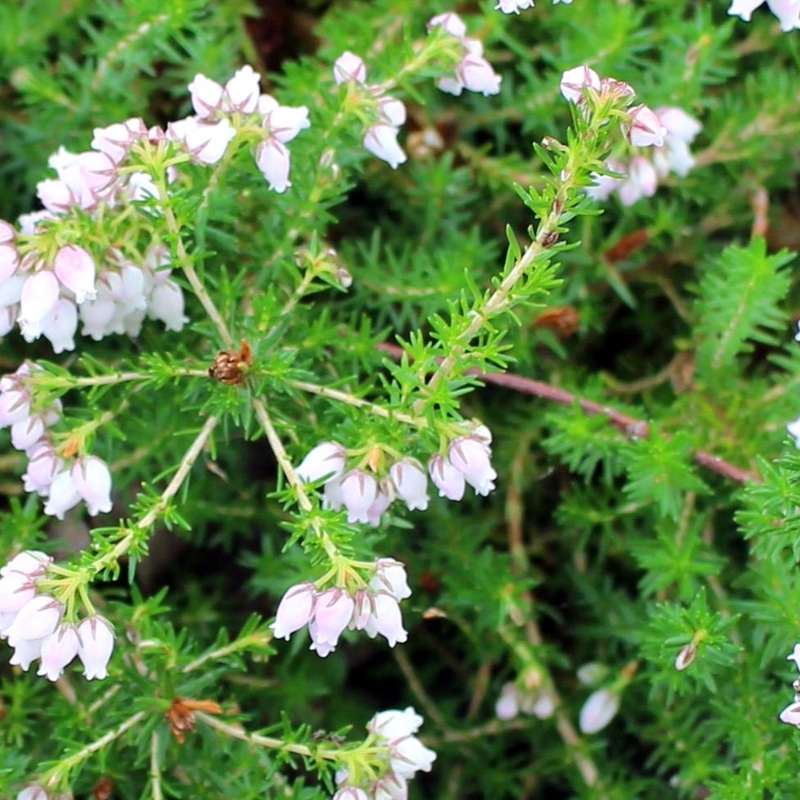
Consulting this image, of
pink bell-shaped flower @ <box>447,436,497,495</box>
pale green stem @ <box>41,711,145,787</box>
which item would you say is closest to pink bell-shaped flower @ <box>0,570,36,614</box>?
pale green stem @ <box>41,711,145,787</box>

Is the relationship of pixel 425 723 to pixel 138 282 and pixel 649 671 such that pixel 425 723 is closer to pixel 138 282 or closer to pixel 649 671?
pixel 649 671

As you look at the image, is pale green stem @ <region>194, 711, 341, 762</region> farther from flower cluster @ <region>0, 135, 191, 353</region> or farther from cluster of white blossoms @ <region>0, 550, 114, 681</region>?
flower cluster @ <region>0, 135, 191, 353</region>

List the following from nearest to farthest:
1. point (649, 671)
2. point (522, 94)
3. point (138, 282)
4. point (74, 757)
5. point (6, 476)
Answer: point (74, 757)
point (138, 282)
point (649, 671)
point (6, 476)
point (522, 94)

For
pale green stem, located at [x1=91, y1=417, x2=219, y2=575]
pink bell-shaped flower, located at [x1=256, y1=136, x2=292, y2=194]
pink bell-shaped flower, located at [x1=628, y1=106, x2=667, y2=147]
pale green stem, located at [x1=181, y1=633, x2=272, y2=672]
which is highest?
pink bell-shaped flower, located at [x1=256, y1=136, x2=292, y2=194]

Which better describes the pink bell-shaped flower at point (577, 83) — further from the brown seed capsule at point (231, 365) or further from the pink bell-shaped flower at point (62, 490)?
the pink bell-shaped flower at point (62, 490)

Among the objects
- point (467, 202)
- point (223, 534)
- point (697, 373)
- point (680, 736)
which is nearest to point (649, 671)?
point (680, 736)

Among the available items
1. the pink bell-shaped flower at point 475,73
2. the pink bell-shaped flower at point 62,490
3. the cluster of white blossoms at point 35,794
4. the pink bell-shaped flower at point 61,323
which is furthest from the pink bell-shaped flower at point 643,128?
the cluster of white blossoms at point 35,794

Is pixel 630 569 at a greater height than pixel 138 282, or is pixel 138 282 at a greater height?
pixel 138 282
